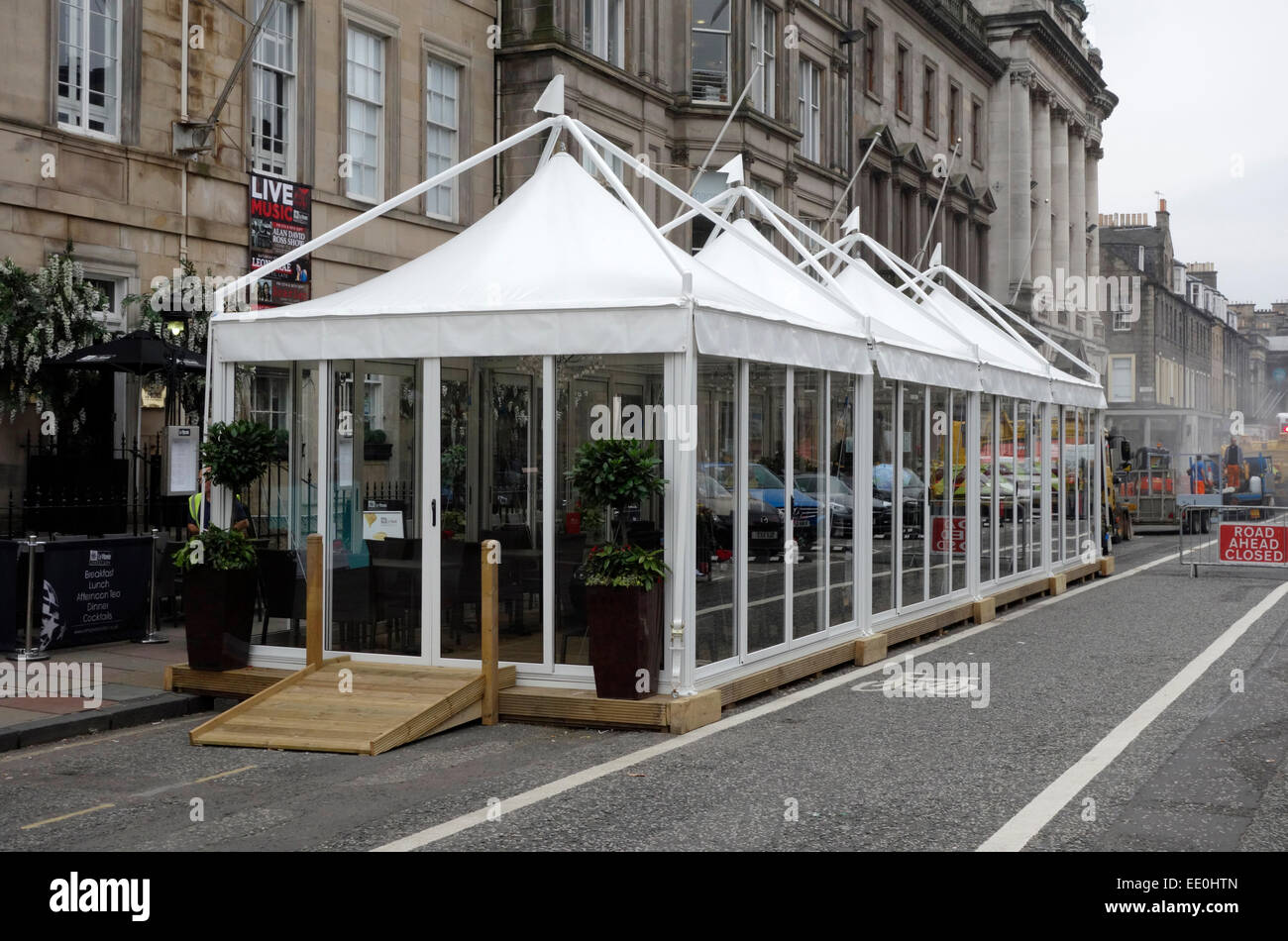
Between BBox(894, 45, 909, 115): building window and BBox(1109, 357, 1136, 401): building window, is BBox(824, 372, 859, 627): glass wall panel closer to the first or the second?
BBox(894, 45, 909, 115): building window

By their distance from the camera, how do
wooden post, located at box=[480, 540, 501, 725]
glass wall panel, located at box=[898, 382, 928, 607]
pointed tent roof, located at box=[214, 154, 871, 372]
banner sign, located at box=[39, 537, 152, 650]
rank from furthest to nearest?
1. glass wall panel, located at box=[898, 382, 928, 607]
2. banner sign, located at box=[39, 537, 152, 650]
3. pointed tent roof, located at box=[214, 154, 871, 372]
4. wooden post, located at box=[480, 540, 501, 725]

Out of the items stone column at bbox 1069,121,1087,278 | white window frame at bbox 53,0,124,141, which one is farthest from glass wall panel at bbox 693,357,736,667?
stone column at bbox 1069,121,1087,278

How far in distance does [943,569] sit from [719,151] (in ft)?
57.3

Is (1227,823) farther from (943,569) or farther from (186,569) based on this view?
(943,569)

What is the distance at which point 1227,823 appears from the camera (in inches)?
302

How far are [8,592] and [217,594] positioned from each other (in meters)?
2.80

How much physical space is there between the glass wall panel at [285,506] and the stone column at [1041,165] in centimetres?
5163

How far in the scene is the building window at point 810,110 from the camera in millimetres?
38156

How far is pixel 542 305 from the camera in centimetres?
1082

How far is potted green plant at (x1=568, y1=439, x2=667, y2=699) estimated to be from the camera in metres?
10.3

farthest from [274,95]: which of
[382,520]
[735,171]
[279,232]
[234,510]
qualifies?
[382,520]

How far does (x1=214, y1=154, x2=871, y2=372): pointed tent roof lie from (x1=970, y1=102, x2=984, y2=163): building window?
4496cm


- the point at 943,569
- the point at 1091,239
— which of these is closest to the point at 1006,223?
the point at 1091,239

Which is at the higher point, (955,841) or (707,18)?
(707,18)
